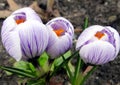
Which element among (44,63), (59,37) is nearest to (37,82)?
(44,63)

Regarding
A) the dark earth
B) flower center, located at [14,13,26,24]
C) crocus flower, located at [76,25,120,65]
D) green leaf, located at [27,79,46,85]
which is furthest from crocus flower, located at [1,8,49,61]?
the dark earth

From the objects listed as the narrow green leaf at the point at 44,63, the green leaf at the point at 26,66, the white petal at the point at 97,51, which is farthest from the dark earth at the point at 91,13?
the white petal at the point at 97,51

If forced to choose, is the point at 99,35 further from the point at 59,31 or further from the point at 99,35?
the point at 59,31

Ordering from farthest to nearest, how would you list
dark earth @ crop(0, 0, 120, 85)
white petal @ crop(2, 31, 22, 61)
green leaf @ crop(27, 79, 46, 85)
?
1. dark earth @ crop(0, 0, 120, 85)
2. green leaf @ crop(27, 79, 46, 85)
3. white petal @ crop(2, 31, 22, 61)

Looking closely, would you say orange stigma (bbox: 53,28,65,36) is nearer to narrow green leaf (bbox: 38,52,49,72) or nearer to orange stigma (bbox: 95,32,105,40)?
orange stigma (bbox: 95,32,105,40)

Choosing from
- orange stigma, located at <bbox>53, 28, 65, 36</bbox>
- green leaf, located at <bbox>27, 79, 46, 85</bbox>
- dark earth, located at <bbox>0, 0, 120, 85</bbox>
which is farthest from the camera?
dark earth, located at <bbox>0, 0, 120, 85</bbox>

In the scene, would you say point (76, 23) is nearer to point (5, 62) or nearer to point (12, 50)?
point (5, 62)

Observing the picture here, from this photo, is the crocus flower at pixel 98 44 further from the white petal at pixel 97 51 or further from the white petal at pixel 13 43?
the white petal at pixel 13 43
